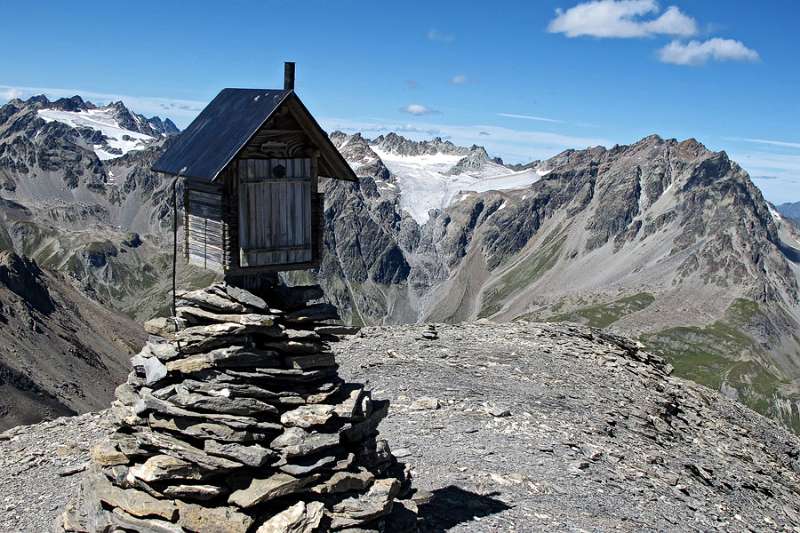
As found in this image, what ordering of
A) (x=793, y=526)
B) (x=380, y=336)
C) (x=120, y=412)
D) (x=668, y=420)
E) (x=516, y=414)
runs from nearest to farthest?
(x=120, y=412), (x=793, y=526), (x=516, y=414), (x=668, y=420), (x=380, y=336)

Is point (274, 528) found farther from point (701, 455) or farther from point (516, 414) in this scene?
point (701, 455)

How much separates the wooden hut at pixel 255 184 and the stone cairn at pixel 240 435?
0.97 m

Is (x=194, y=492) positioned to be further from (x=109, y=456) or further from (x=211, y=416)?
(x=109, y=456)

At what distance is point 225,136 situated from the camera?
18812 millimetres

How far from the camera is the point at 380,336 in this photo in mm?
44156

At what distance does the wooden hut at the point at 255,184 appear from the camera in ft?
59.8

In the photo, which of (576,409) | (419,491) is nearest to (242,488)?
(419,491)

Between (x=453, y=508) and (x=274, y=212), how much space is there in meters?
9.89

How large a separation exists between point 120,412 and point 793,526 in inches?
952

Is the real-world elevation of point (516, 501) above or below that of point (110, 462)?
below

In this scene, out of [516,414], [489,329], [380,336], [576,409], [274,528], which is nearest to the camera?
[274,528]

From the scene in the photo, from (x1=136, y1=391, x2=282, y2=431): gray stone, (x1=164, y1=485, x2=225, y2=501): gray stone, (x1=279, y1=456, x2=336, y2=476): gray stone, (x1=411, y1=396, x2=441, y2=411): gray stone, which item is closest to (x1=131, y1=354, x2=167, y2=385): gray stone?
(x1=136, y1=391, x2=282, y2=431): gray stone

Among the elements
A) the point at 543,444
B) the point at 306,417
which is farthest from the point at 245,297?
the point at 543,444

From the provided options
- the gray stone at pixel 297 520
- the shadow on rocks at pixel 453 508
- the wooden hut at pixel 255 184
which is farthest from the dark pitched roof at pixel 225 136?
the shadow on rocks at pixel 453 508
